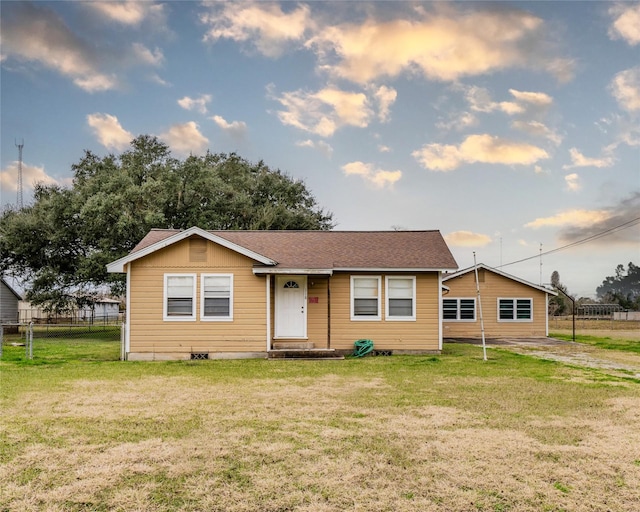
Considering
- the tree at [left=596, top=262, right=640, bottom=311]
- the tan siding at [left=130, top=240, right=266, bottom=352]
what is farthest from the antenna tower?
the tree at [left=596, top=262, right=640, bottom=311]

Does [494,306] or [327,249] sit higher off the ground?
[327,249]

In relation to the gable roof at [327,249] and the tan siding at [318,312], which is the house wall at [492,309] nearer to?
the gable roof at [327,249]

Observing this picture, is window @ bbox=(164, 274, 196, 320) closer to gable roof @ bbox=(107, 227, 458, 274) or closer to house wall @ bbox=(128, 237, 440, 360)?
house wall @ bbox=(128, 237, 440, 360)

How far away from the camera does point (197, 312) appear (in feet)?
48.7

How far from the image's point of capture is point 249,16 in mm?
16359

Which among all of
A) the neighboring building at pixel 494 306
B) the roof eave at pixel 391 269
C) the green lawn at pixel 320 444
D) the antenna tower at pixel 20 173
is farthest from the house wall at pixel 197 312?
the antenna tower at pixel 20 173

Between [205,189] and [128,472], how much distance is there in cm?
2518

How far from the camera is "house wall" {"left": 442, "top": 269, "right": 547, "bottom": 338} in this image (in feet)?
81.4

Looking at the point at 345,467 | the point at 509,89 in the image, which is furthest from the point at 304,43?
the point at 345,467

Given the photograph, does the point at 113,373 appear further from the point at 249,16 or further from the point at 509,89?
the point at 509,89

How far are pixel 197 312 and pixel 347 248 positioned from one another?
5427 millimetres

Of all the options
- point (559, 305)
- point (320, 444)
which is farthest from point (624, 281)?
point (320, 444)

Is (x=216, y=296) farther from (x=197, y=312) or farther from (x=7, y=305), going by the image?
(x=7, y=305)

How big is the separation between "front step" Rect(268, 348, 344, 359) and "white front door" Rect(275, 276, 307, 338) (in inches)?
38.0
